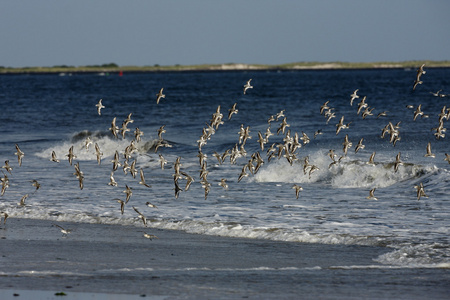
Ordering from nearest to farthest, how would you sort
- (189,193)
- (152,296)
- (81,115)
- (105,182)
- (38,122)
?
(152,296) < (189,193) < (105,182) < (38,122) < (81,115)

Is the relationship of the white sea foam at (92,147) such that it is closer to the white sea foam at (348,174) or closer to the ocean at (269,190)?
the ocean at (269,190)

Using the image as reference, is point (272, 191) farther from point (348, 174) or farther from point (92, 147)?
point (92, 147)

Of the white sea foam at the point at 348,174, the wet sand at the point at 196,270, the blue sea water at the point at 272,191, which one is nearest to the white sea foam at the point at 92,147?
the blue sea water at the point at 272,191

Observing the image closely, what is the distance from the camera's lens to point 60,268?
12727mm

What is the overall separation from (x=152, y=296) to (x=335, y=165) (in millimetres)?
15815

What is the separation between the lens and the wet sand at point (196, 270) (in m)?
11.2

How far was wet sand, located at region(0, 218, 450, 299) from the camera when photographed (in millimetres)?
11188

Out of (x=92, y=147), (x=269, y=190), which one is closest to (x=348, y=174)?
(x=269, y=190)

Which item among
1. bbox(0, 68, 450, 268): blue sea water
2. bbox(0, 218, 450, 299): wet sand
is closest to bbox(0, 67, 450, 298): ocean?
bbox(0, 68, 450, 268): blue sea water

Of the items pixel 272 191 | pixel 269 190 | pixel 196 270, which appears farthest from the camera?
pixel 269 190

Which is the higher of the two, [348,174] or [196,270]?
[348,174]

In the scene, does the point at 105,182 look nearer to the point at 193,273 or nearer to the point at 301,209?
the point at 301,209

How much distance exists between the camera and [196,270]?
500 inches

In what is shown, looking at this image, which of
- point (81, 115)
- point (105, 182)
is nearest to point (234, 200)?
point (105, 182)
